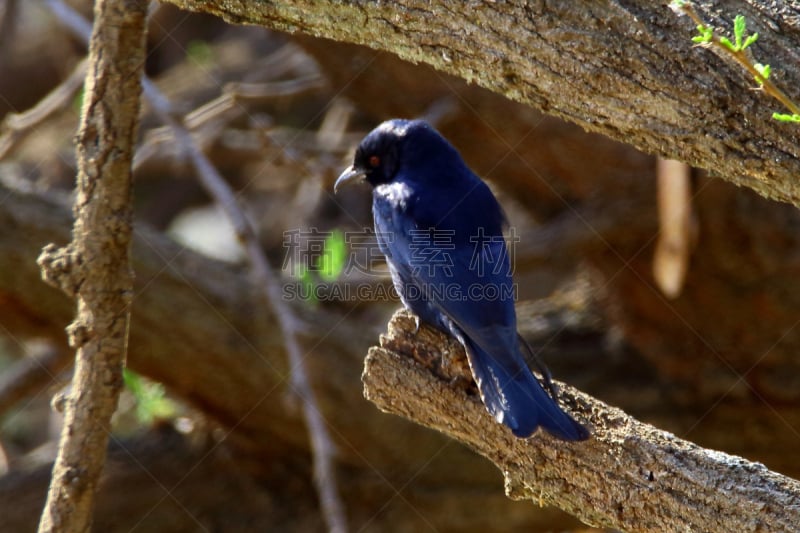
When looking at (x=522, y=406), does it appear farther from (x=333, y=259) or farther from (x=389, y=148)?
(x=333, y=259)

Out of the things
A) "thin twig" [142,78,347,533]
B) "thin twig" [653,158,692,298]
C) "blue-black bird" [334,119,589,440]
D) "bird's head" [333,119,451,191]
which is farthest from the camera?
"thin twig" [653,158,692,298]

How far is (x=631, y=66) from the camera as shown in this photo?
2.72 metres

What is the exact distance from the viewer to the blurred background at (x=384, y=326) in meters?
5.11

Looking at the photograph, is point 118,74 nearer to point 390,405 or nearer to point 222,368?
point 390,405

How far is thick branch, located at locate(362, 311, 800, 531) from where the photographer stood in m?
2.62

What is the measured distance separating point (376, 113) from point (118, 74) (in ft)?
9.25

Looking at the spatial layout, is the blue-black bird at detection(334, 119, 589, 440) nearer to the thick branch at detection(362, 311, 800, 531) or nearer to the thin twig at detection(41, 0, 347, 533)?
the thick branch at detection(362, 311, 800, 531)

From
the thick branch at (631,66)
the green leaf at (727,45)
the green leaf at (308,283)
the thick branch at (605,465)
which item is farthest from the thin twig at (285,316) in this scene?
the green leaf at (727,45)

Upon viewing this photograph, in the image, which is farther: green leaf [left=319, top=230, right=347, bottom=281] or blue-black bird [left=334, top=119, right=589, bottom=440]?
green leaf [left=319, top=230, right=347, bottom=281]

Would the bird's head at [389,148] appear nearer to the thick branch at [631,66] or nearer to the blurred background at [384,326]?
the blurred background at [384,326]

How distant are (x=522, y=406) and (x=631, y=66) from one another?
99 centimetres

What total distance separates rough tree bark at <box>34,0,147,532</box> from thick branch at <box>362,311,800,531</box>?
0.96 meters

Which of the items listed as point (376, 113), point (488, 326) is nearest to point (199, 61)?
point (376, 113)

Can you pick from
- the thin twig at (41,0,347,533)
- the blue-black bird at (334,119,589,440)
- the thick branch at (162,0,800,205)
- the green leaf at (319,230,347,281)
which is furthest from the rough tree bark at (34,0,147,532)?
the green leaf at (319,230,347,281)
